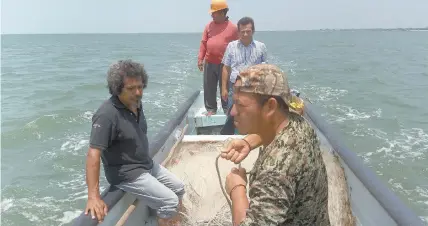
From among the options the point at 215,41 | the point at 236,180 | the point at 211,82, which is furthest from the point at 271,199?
the point at 211,82

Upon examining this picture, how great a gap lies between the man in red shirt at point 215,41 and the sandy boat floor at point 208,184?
3.54 feet

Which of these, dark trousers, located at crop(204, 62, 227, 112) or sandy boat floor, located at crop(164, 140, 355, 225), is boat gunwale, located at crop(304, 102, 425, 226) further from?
dark trousers, located at crop(204, 62, 227, 112)

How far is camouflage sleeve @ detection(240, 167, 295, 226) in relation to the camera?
1.20 m

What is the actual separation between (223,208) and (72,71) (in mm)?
21509

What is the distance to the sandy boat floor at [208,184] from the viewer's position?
3.16 metres

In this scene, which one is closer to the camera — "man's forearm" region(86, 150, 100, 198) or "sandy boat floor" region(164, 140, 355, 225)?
"man's forearm" region(86, 150, 100, 198)

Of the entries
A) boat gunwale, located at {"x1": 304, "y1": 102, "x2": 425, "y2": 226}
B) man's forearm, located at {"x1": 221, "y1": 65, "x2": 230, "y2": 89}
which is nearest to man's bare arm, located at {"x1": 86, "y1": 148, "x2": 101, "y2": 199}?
boat gunwale, located at {"x1": 304, "y1": 102, "x2": 425, "y2": 226}

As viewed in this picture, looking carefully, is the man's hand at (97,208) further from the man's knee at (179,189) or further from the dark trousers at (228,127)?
the dark trousers at (228,127)

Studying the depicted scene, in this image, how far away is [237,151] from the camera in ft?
5.91

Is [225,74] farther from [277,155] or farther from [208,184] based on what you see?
[277,155]

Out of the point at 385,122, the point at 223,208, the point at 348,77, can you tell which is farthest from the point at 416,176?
the point at 348,77

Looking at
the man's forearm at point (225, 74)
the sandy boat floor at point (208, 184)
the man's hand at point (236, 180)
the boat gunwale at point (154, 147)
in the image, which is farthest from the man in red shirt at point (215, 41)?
the man's hand at point (236, 180)

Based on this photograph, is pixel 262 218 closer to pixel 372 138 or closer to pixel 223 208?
pixel 223 208

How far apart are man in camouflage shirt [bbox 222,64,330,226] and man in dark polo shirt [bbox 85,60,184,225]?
4.22ft
